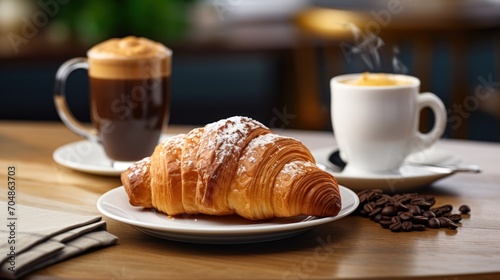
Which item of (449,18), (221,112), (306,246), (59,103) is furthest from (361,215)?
(221,112)

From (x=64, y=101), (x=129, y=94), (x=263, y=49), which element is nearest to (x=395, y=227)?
(x=129, y=94)

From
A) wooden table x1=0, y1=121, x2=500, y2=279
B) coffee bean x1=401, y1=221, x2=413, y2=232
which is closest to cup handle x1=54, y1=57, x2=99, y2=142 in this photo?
wooden table x1=0, y1=121, x2=500, y2=279

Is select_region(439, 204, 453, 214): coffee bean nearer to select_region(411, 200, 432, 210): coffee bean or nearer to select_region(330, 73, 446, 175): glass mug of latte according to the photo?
select_region(411, 200, 432, 210): coffee bean

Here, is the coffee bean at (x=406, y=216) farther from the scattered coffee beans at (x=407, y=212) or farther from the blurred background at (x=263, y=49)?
the blurred background at (x=263, y=49)

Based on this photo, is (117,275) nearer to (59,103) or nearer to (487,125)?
(59,103)

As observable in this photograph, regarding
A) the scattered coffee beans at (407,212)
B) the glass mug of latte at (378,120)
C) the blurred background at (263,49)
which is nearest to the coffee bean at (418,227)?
the scattered coffee beans at (407,212)

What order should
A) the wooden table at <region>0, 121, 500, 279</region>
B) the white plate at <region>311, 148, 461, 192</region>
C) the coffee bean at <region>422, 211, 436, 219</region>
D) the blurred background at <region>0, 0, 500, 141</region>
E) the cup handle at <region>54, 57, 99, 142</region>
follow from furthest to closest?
1. the blurred background at <region>0, 0, 500, 141</region>
2. the cup handle at <region>54, 57, 99, 142</region>
3. the white plate at <region>311, 148, 461, 192</region>
4. the coffee bean at <region>422, 211, 436, 219</region>
5. the wooden table at <region>0, 121, 500, 279</region>
